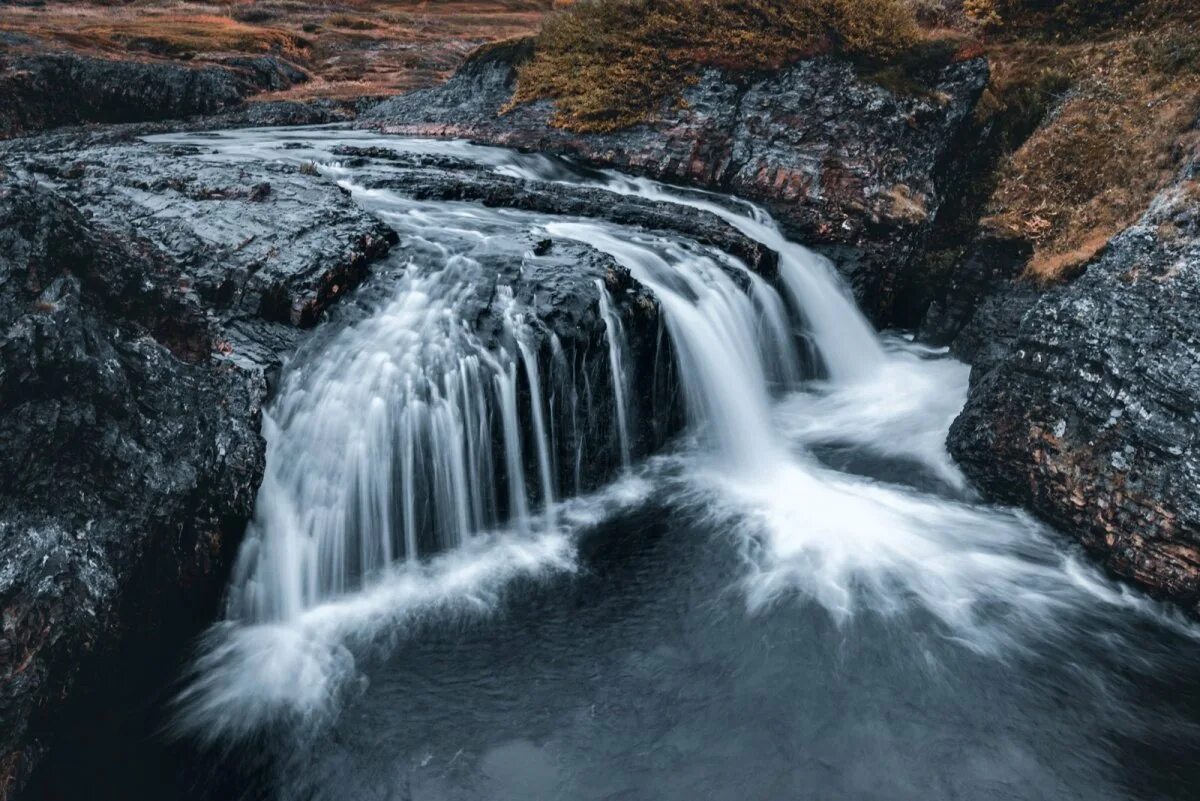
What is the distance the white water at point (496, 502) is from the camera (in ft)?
27.0

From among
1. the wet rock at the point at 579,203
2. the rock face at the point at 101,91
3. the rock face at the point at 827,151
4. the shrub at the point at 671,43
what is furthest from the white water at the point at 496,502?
the rock face at the point at 101,91

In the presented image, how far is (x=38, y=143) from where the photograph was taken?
61.9 ft

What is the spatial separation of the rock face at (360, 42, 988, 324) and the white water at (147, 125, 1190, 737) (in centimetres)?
439

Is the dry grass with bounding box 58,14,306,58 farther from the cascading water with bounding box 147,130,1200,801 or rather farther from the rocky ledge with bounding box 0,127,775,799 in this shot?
the cascading water with bounding box 147,130,1200,801

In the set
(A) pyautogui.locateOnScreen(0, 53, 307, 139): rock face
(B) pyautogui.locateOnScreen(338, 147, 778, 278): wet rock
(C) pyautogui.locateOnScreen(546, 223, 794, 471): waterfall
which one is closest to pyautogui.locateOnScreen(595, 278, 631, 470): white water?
(C) pyautogui.locateOnScreen(546, 223, 794, 471): waterfall

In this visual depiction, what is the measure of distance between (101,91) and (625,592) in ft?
89.9

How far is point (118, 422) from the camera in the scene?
7.23 meters

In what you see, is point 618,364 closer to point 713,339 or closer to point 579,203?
point 713,339

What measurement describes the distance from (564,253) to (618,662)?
6.73 metres

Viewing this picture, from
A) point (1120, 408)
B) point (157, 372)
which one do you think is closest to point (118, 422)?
point (157, 372)

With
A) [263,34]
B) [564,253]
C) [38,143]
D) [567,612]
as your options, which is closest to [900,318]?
[564,253]

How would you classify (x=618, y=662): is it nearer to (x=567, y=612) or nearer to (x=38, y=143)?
(x=567, y=612)

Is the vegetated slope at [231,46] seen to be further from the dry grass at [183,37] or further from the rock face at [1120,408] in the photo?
the rock face at [1120,408]

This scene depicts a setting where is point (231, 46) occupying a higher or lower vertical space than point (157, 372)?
higher
